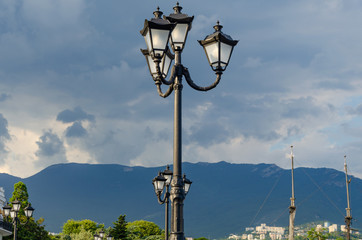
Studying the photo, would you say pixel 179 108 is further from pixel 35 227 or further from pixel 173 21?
pixel 35 227

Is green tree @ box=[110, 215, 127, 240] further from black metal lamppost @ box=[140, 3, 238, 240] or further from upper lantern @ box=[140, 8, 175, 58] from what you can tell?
upper lantern @ box=[140, 8, 175, 58]

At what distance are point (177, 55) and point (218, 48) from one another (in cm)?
80

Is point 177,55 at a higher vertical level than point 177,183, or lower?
higher

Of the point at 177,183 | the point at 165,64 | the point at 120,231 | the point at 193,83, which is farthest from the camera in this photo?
the point at 120,231

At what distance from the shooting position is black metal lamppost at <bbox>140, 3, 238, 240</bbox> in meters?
8.94

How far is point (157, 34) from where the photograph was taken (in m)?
8.95

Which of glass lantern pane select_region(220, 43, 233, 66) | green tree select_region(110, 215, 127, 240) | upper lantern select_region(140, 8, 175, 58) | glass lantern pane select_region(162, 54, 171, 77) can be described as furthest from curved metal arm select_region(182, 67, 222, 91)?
green tree select_region(110, 215, 127, 240)

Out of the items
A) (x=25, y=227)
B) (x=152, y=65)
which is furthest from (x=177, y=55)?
(x=25, y=227)

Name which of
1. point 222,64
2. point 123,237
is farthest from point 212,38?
point 123,237

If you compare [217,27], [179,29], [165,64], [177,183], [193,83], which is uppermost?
[217,27]

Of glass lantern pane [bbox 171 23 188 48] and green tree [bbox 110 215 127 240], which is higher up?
Answer: green tree [bbox 110 215 127 240]

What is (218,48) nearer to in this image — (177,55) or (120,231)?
(177,55)

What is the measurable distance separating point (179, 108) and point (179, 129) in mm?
387

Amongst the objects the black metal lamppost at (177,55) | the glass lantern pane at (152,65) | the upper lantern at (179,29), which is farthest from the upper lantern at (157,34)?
the glass lantern pane at (152,65)
